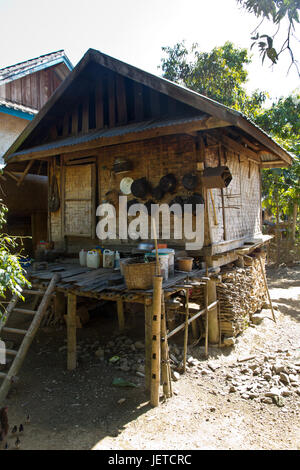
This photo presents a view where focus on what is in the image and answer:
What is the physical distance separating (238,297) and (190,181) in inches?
125

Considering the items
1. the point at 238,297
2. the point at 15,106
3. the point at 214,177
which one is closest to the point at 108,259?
the point at 214,177

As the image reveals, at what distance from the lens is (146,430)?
4.08 m

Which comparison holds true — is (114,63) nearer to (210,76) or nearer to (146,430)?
(146,430)

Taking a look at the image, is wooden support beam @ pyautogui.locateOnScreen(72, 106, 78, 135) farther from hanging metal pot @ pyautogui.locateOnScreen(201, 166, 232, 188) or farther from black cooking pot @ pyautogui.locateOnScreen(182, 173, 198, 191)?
hanging metal pot @ pyautogui.locateOnScreen(201, 166, 232, 188)

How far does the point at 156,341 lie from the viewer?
14.8 ft

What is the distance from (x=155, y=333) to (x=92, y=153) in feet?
16.1

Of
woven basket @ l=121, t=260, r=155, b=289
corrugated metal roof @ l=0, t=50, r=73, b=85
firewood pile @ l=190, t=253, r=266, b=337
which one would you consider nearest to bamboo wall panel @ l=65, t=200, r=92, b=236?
firewood pile @ l=190, t=253, r=266, b=337

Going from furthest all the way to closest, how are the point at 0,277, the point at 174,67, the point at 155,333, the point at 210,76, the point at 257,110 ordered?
1. the point at 174,67
2. the point at 210,76
3. the point at 257,110
4. the point at 155,333
5. the point at 0,277

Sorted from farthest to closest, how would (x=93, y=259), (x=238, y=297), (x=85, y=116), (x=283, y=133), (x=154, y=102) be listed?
(x=283, y=133)
(x=85, y=116)
(x=238, y=297)
(x=93, y=259)
(x=154, y=102)

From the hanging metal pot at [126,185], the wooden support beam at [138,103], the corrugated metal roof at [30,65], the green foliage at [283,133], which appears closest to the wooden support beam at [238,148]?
the wooden support beam at [138,103]

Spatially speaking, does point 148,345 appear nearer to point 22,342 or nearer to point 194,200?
point 22,342

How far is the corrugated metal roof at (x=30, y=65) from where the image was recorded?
34.2 ft

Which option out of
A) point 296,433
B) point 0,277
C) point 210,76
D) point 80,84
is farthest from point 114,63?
point 210,76

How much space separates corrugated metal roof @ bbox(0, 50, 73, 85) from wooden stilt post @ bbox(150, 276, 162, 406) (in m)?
9.26
